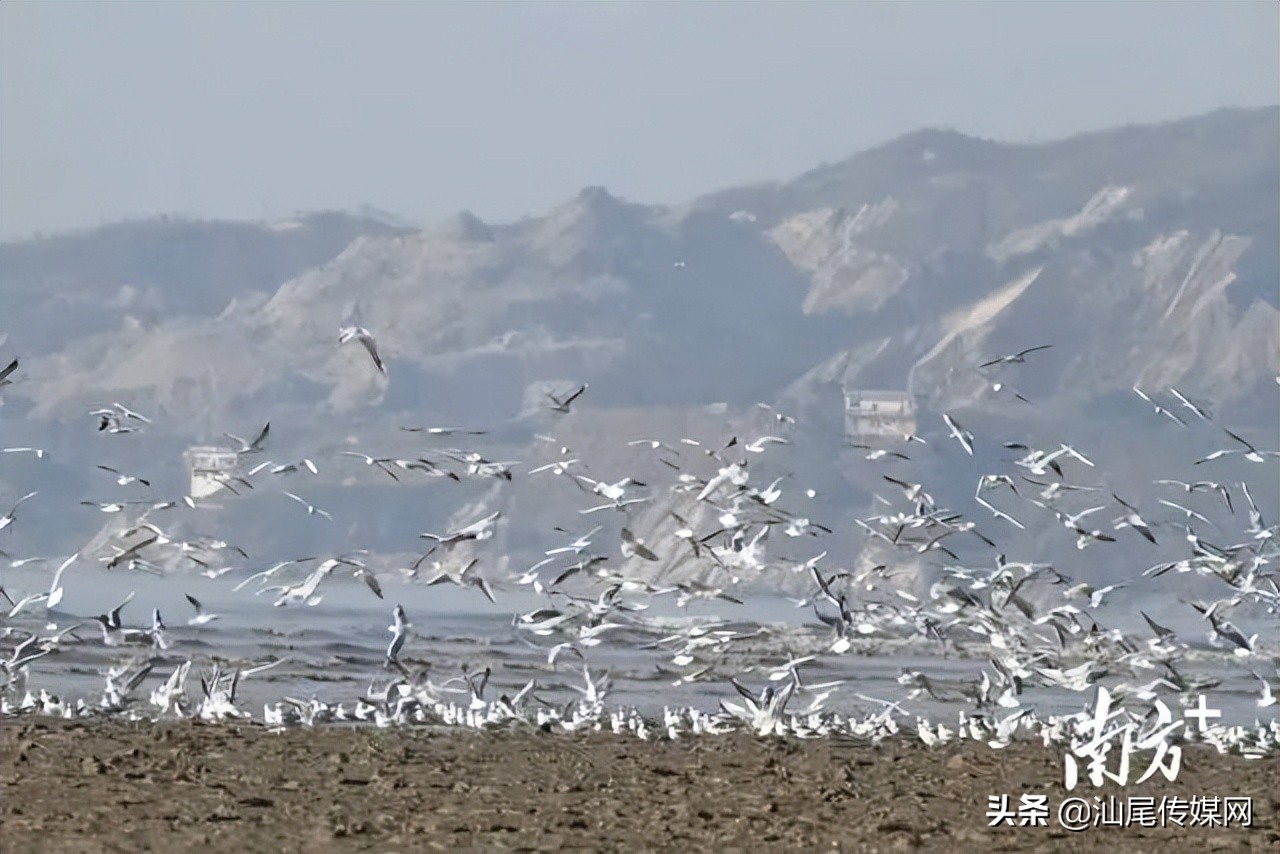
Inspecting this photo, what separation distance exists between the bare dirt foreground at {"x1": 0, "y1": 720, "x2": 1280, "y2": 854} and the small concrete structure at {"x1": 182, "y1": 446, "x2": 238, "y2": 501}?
8.84 meters

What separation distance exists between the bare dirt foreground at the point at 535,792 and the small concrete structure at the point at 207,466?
29.0 feet

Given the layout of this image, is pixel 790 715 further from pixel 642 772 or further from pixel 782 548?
pixel 782 548

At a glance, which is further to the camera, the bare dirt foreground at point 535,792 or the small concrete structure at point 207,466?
the small concrete structure at point 207,466

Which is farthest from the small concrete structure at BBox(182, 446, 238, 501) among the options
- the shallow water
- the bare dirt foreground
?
the bare dirt foreground

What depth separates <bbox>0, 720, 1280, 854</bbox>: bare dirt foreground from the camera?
7273 mm

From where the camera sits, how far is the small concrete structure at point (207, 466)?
61.7ft

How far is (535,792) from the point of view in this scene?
818 cm

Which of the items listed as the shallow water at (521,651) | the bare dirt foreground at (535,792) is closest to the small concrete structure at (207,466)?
the shallow water at (521,651)

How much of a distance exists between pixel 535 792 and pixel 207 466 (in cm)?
1206

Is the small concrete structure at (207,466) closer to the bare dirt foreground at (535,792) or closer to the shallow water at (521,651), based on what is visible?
the shallow water at (521,651)

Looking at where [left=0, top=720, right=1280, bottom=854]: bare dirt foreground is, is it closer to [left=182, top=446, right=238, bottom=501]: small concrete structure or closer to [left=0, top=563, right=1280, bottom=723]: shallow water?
[left=0, top=563, right=1280, bottom=723]: shallow water

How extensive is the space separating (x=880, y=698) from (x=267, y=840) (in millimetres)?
6374

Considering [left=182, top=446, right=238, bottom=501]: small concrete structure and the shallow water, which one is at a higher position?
[left=182, top=446, right=238, bottom=501]: small concrete structure

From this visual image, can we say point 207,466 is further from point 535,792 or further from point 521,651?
point 535,792
